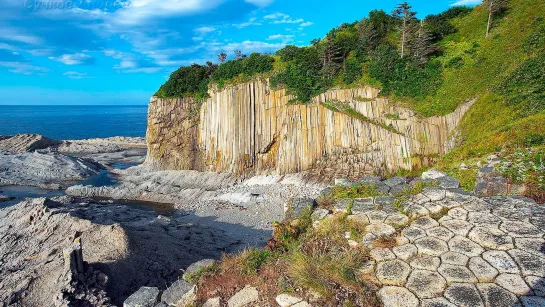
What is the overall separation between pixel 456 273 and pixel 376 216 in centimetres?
215

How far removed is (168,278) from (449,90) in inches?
921

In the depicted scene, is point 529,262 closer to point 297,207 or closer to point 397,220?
point 397,220

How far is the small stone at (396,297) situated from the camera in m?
4.32

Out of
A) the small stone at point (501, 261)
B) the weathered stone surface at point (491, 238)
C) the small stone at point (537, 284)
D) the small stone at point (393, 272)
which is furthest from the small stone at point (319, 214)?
the small stone at point (537, 284)

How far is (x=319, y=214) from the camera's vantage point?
7344 millimetres

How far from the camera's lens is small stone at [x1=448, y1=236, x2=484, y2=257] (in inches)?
201

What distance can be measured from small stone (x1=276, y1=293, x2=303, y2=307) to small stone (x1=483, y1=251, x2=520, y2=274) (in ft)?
10.2

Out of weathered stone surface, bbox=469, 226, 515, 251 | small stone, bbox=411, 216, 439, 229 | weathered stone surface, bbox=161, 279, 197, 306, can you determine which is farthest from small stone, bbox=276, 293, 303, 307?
weathered stone surface, bbox=469, 226, 515, 251

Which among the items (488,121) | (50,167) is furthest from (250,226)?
(50,167)

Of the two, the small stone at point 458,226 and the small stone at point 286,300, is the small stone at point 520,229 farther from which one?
the small stone at point 286,300

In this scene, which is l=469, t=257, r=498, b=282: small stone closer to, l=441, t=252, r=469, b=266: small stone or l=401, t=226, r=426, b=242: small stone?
l=441, t=252, r=469, b=266: small stone

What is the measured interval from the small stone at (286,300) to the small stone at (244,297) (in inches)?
19.5

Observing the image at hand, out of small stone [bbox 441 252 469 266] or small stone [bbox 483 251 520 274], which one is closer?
small stone [bbox 483 251 520 274]

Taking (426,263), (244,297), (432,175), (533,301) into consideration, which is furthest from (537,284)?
(244,297)
